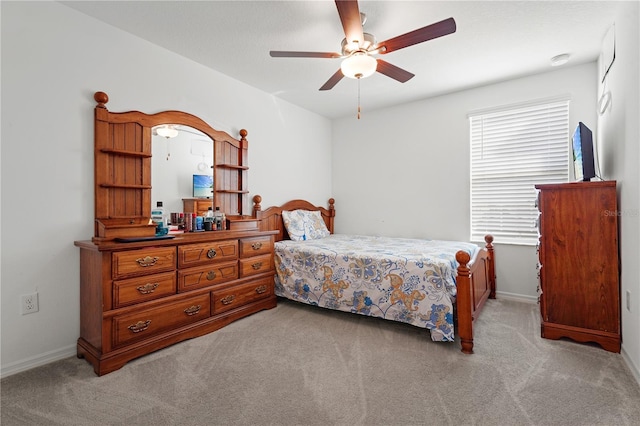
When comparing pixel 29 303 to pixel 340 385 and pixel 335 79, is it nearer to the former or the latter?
pixel 340 385

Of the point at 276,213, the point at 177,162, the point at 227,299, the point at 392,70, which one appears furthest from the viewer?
the point at 276,213

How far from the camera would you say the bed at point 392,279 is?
7.64ft

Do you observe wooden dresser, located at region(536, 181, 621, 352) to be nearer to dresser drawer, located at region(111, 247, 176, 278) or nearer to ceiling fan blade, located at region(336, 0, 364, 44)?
ceiling fan blade, located at region(336, 0, 364, 44)

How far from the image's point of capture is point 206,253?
261cm

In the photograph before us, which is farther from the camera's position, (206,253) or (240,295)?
(240,295)

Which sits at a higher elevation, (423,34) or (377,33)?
(377,33)

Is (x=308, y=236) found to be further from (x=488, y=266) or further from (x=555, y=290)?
(x=555, y=290)

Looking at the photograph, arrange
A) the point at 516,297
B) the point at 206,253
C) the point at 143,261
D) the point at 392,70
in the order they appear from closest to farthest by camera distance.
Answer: the point at 143,261 < the point at 392,70 < the point at 206,253 < the point at 516,297

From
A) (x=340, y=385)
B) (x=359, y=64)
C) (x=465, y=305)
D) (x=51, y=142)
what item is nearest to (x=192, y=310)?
(x=340, y=385)

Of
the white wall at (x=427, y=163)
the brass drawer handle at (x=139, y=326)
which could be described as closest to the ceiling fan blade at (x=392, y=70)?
the white wall at (x=427, y=163)

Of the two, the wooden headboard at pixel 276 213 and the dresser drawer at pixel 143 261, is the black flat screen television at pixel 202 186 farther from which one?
the dresser drawer at pixel 143 261

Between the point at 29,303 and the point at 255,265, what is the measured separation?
65.5 inches

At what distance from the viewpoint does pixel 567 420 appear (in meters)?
1.51

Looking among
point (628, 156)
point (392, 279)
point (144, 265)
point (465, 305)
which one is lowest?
point (465, 305)
